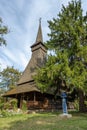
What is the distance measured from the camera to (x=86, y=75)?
1516 centimetres

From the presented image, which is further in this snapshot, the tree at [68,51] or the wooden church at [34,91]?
the wooden church at [34,91]

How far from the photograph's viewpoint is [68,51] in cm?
1680

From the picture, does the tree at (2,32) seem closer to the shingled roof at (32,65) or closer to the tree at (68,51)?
the tree at (68,51)

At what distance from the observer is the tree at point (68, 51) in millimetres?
14930

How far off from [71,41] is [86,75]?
13.2 feet

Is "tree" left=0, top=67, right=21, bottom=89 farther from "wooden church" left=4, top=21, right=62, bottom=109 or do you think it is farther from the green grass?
the green grass

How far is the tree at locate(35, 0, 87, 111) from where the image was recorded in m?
14.9

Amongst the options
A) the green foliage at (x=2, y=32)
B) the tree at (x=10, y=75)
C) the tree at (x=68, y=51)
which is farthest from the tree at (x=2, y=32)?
the tree at (x=10, y=75)

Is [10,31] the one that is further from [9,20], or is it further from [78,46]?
[78,46]

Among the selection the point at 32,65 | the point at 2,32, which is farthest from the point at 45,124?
the point at 32,65

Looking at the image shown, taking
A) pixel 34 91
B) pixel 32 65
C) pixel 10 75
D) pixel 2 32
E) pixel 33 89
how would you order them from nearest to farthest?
pixel 2 32, pixel 33 89, pixel 34 91, pixel 32 65, pixel 10 75

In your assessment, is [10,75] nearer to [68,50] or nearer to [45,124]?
[68,50]

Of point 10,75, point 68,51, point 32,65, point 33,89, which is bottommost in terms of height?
point 33,89

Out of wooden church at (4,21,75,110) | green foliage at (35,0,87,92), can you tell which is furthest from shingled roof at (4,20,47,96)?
green foliage at (35,0,87,92)
